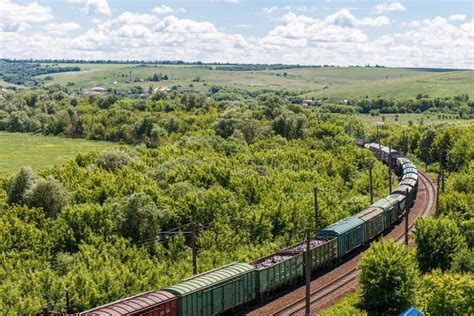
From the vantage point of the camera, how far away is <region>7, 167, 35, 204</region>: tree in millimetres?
75312

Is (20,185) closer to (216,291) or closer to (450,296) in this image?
(216,291)

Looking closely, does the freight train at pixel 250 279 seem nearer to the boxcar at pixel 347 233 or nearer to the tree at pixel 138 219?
the boxcar at pixel 347 233

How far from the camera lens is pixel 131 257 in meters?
59.6

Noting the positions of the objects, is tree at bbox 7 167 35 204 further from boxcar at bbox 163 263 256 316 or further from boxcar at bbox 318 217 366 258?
boxcar at bbox 318 217 366 258

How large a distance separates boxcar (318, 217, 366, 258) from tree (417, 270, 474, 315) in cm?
1431

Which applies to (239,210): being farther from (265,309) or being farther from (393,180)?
(393,180)

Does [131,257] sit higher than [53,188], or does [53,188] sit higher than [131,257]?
[53,188]

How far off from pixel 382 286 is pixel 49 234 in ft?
121

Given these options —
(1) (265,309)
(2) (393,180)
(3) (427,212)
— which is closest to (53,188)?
(1) (265,309)

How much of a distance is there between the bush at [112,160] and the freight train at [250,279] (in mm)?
44856

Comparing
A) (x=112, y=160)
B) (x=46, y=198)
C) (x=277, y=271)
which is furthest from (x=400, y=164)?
(x=277, y=271)

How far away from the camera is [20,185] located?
7569cm

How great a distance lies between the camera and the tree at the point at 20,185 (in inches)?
2965

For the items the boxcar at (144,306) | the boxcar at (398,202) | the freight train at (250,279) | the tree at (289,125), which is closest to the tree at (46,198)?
the freight train at (250,279)
